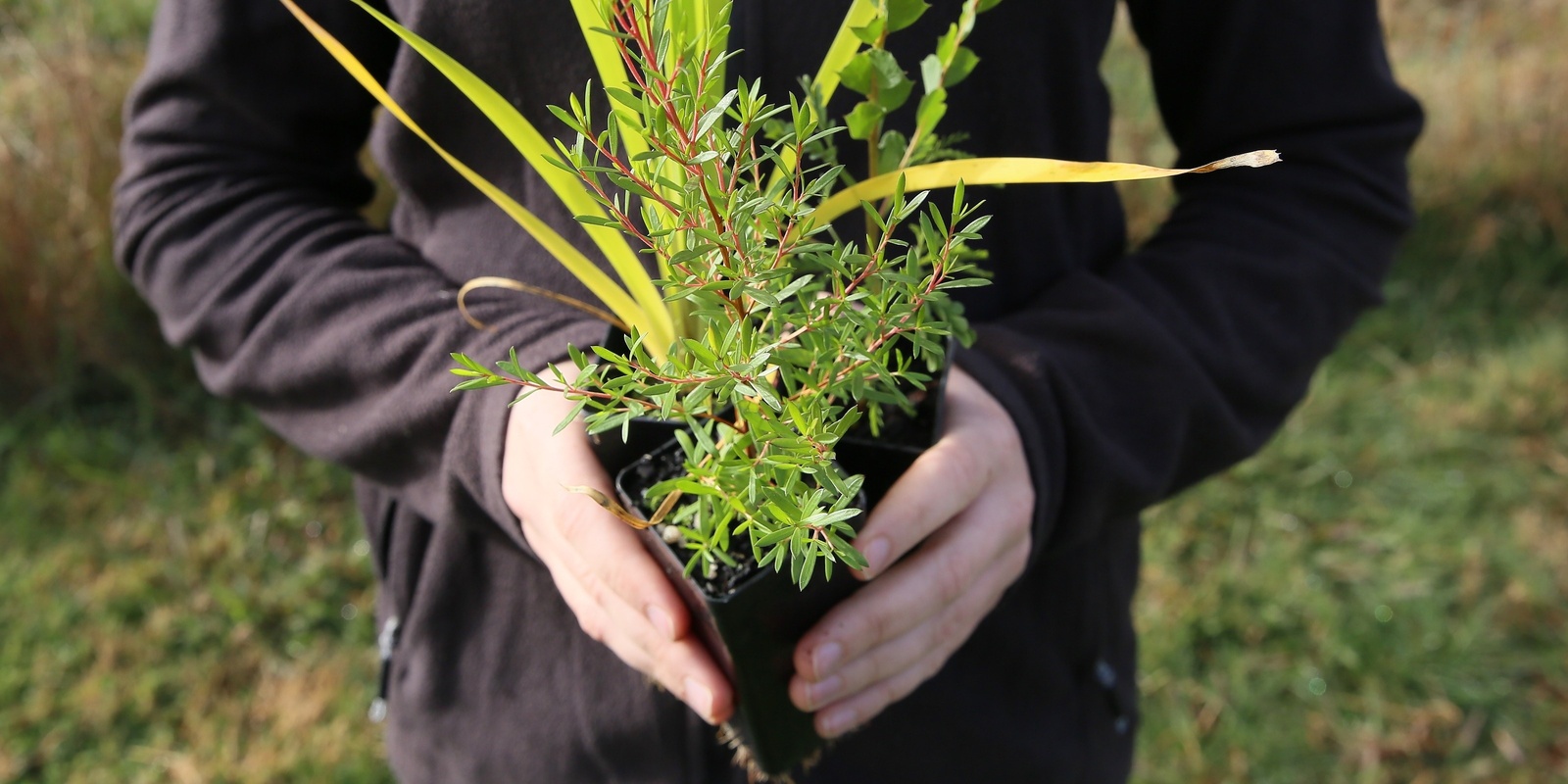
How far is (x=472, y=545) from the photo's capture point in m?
1.16

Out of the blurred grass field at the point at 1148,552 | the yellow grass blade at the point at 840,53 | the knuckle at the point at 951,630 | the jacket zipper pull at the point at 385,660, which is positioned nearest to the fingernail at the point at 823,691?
the knuckle at the point at 951,630

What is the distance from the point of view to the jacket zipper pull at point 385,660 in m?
1.24

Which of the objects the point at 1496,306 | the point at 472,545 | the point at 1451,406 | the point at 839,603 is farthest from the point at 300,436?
the point at 1496,306

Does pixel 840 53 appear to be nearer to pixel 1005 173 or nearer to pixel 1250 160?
pixel 1005 173

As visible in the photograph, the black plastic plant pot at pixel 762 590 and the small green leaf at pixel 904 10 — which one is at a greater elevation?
the small green leaf at pixel 904 10

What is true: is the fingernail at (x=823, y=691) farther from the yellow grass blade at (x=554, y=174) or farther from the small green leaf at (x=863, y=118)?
the small green leaf at (x=863, y=118)

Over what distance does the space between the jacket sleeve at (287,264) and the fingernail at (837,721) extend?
14.2 inches

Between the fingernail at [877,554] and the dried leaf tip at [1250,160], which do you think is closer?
the dried leaf tip at [1250,160]

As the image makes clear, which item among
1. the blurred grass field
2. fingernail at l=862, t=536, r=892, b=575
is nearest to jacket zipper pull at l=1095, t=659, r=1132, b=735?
fingernail at l=862, t=536, r=892, b=575

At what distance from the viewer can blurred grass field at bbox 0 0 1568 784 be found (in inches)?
85.4

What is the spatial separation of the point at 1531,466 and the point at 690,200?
2.99 meters

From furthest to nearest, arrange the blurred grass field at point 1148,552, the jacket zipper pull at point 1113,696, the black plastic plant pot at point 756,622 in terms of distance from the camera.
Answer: the blurred grass field at point 1148,552 < the jacket zipper pull at point 1113,696 < the black plastic plant pot at point 756,622

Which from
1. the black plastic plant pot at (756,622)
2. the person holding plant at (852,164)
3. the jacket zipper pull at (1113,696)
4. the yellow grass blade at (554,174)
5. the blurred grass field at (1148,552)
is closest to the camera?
the yellow grass blade at (554,174)

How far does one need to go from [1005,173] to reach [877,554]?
30cm
